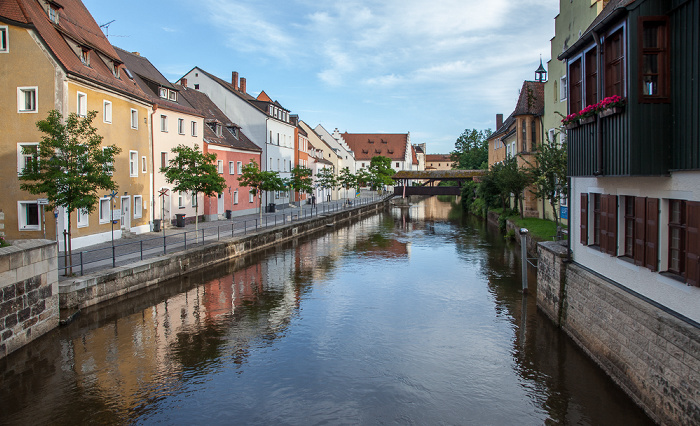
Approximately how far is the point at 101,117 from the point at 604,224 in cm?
2098

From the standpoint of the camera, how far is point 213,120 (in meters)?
38.6

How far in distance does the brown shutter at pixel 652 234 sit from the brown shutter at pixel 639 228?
0.11 metres

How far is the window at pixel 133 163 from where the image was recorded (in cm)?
2636

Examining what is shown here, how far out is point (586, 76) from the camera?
11406 mm

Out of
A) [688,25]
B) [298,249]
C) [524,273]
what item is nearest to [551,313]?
[524,273]

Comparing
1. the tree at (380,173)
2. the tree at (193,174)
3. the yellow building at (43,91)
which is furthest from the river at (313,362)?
the tree at (380,173)

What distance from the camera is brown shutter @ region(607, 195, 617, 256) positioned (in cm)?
1026

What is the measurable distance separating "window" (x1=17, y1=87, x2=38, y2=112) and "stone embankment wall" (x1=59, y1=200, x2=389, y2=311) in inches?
316

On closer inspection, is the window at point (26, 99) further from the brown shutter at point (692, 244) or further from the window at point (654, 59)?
the brown shutter at point (692, 244)

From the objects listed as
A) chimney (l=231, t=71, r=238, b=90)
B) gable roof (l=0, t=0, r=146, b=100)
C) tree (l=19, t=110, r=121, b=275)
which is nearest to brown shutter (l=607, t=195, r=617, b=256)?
tree (l=19, t=110, r=121, b=275)

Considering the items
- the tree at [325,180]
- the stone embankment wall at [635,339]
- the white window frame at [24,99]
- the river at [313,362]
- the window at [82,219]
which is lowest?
the river at [313,362]

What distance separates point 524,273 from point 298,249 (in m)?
14.6

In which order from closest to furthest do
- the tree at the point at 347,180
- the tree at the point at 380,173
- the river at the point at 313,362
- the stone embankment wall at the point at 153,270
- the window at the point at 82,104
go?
the river at the point at 313,362, the stone embankment wall at the point at 153,270, the window at the point at 82,104, the tree at the point at 347,180, the tree at the point at 380,173

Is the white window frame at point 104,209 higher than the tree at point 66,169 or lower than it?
lower
